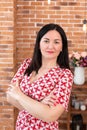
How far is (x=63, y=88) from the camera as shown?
4.69 feet

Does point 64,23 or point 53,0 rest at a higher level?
point 53,0

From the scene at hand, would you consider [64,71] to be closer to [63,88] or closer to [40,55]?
[63,88]

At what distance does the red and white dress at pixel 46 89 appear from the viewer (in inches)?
56.4

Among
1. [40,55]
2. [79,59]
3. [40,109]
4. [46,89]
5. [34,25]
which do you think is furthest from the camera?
[34,25]

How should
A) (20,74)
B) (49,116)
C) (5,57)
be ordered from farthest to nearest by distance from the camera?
(5,57)
(20,74)
(49,116)

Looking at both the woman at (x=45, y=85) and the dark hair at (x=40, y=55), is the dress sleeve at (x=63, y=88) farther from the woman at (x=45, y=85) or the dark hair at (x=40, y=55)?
the dark hair at (x=40, y=55)

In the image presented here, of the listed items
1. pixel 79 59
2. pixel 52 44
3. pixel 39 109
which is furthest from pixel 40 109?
pixel 79 59

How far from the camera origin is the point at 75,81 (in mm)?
3047

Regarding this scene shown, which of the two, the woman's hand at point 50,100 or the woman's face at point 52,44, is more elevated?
the woman's face at point 52,44

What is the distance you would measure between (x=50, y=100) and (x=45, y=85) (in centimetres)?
14

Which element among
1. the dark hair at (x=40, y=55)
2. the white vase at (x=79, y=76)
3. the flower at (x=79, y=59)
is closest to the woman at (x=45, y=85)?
the dark hair at (x=40, y=55)

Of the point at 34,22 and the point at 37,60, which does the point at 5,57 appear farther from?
the point at 37,60

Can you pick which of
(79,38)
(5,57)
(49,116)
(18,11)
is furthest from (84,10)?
(49,116)

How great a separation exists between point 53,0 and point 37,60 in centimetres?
185
